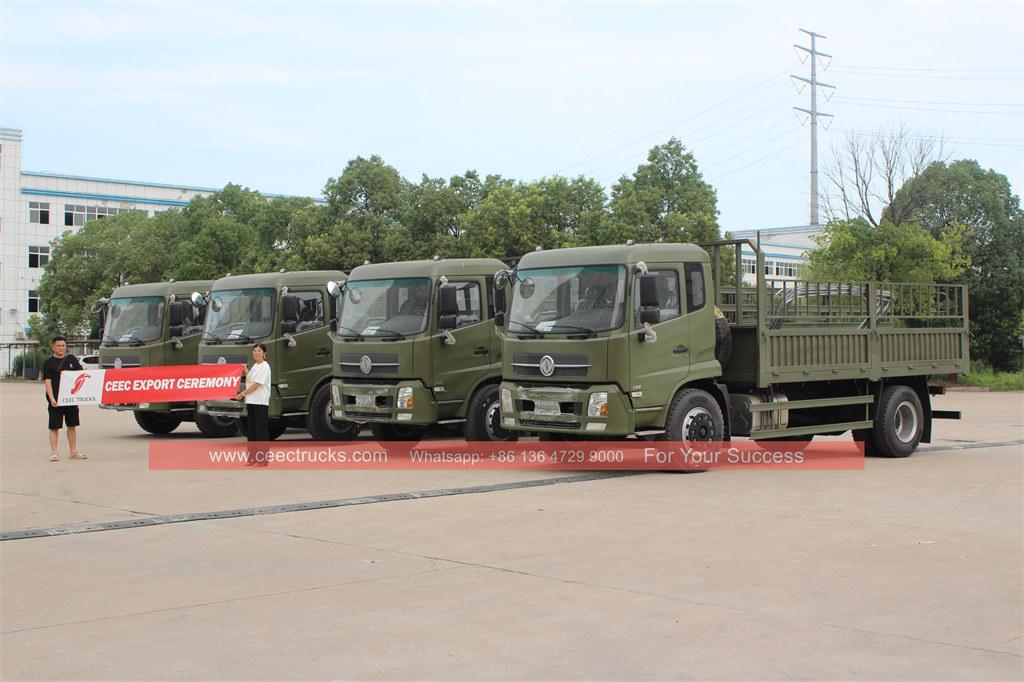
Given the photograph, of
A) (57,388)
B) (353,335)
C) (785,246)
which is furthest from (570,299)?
(785,246)

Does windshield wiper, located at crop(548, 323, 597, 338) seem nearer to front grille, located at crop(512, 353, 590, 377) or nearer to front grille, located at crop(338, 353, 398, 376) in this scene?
front grille, located at crop(512, 353, 590, 377)

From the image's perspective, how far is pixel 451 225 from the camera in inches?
1757

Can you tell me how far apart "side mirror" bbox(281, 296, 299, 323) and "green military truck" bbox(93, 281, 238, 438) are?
10.1 ft

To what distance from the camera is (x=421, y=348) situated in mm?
15438

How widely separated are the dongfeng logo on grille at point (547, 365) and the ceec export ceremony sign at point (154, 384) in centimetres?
535

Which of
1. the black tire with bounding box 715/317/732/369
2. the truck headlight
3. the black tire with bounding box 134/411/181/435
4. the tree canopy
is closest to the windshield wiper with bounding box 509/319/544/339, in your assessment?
the truck headlight

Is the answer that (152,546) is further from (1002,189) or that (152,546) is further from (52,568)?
(1002,189)

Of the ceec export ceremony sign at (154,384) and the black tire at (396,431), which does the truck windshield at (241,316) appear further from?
the black tire at (396,431)

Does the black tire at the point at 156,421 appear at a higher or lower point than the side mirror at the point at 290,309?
lower

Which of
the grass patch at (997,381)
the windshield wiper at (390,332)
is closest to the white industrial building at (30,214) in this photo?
the grass patch at (997,381)

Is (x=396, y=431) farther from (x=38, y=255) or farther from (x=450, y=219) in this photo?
(x=38, y=255)

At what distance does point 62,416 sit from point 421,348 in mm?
5146

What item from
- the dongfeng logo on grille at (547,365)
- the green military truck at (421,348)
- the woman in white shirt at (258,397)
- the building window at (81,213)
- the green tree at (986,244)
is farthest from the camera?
the building window at (81,213)

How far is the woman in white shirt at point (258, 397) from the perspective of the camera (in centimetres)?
1476
